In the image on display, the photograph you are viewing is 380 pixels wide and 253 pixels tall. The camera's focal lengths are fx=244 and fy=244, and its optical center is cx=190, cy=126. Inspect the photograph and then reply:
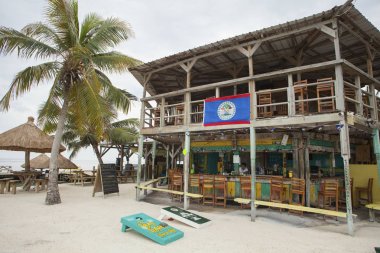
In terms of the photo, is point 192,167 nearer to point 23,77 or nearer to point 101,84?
point 101,84

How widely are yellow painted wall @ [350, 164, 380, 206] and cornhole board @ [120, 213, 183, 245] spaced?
8.16 meters

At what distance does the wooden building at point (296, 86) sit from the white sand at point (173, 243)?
873mm

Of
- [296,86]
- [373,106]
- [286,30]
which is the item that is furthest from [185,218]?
[373,106]

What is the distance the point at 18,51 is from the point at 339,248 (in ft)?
38.9

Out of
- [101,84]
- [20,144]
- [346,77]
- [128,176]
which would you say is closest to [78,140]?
[128,176]

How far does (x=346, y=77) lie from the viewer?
35.6 feet

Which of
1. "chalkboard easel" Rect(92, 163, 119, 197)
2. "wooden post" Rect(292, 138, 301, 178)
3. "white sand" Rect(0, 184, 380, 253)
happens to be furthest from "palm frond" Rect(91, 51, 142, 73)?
"wooden post" Rect(292, 138, 301, 178)

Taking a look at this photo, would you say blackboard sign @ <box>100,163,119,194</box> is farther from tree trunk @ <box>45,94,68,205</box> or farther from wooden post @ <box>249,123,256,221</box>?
wooden post @ <box>249,123,256,221</box>

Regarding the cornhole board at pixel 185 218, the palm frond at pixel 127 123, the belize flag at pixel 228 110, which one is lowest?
the cornhole board at pixel 185 218

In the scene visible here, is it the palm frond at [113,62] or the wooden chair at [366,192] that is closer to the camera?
the wooden chair at [366,192]

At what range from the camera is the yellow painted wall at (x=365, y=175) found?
9609 millimetres

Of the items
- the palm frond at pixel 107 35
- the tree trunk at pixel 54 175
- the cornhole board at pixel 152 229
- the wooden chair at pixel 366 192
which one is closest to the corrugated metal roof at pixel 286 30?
the palm frond at pixel 107 35

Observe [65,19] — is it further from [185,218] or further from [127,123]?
[127,123]

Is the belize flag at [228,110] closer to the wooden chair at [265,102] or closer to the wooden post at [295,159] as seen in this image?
the wooden chair at [265,102]
